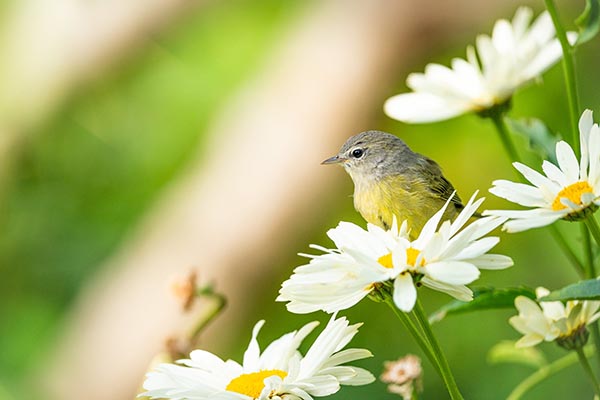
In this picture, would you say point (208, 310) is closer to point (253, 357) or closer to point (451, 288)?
point (253, 357)

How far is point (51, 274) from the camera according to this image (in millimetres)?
2246

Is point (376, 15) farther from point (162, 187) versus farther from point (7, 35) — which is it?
point (7, 35)

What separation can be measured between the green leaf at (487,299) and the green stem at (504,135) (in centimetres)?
12

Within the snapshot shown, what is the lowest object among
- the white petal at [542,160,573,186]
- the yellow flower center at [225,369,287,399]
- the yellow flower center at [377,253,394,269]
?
the yellow flower center at [225,369,287,399]

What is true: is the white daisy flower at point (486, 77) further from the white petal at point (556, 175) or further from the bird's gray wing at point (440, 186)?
the white petal at point (556, 175)

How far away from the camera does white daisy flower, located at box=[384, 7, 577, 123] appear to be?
0.71 meters

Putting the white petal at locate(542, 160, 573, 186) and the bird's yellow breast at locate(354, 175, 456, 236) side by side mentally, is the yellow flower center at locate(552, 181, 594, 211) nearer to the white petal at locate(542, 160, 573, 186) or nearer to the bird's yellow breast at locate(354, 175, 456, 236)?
the white petal at locate(542, 160, 573, 186)

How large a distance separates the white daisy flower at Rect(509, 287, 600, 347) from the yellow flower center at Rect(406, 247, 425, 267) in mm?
102

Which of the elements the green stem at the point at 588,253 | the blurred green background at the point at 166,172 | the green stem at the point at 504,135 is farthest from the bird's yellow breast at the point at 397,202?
the blurred green background at the point at 166,172

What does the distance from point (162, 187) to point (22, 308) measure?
44cm

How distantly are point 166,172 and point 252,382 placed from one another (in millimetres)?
1878

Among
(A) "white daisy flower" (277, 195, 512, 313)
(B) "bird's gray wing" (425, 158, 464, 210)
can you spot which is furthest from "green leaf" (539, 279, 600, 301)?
(B) "bird's gray wing" (425, 158, 464, 210)

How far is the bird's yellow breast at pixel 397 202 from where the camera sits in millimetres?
801

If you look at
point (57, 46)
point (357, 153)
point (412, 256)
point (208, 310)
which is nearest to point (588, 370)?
point (412, 256)
